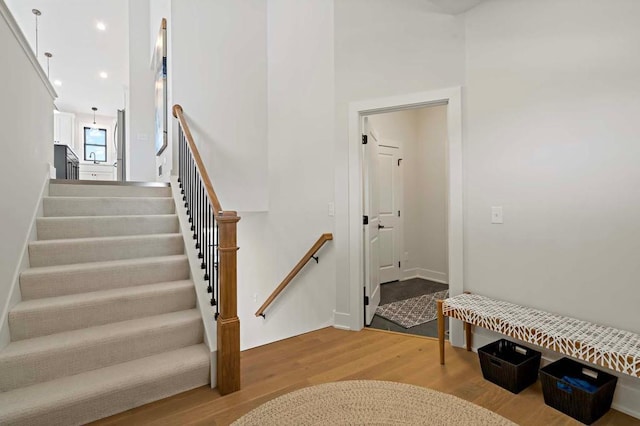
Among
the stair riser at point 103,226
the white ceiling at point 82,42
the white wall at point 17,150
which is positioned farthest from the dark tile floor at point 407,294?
the white ceiling at point 82,42

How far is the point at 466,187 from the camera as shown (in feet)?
8.63

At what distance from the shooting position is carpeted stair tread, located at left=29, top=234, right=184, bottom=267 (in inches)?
93.6

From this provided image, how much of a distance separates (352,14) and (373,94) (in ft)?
2.73

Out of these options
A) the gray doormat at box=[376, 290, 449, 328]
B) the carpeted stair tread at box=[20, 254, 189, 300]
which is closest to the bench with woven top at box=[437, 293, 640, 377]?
the gray doormat at box=[376, 290, 449, 328]

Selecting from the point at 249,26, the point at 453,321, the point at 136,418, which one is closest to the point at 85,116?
the point at 249,26

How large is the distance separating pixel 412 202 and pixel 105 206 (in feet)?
14.1

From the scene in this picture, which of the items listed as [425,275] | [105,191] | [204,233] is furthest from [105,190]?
[425,275]

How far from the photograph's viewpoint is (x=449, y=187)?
8.93 ft

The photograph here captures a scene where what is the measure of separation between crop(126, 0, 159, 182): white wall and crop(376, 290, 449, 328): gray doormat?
444cm

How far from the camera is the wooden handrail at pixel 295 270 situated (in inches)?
126

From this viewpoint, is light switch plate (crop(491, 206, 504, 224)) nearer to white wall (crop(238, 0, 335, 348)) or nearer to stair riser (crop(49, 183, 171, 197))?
white wall (crop(238, 0, 335, 348))

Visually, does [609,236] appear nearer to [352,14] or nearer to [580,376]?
[580,376]

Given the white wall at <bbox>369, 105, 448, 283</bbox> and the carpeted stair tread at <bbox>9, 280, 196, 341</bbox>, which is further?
the white wall at <bbox>369, 105, 448, 283</bbox>

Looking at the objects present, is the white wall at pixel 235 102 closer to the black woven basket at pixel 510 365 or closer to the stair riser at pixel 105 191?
the stair riser at pixel 105 191
